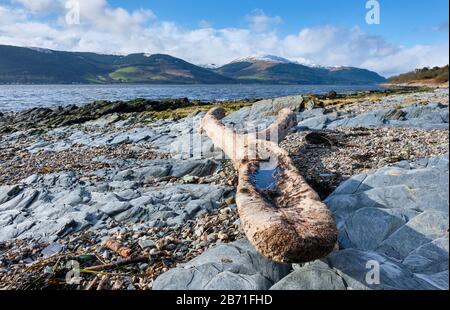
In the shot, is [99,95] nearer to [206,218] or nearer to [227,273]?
[206,218]

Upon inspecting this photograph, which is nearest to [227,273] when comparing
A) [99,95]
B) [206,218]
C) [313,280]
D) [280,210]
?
[313,280]

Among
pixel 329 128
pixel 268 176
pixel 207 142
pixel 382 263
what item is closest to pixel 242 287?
pixel 382 263

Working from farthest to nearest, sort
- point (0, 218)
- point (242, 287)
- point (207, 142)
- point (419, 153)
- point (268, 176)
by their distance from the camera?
point (207, 142) < point (419, 153) < point (0, 218) < point (268, 176) < point (242, 287)

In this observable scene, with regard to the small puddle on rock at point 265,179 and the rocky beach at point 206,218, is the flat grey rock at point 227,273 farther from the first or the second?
the small puddle on rock at point 265,179

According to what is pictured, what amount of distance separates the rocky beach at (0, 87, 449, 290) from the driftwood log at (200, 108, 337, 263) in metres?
0.28

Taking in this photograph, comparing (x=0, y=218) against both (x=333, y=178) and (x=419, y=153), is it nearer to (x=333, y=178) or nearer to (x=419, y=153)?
(x=333, y=178)

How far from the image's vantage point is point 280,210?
5148 millimetres

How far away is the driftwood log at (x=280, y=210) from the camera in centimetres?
426

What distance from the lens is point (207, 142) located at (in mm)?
14531

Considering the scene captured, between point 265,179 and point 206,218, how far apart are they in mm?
1462

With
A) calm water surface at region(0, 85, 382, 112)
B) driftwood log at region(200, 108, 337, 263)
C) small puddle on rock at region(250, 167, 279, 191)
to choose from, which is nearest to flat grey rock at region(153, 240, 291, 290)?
driftwood log at region(200, 108, 337, 263)

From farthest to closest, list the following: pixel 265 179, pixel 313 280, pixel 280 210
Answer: pixel 265 179
pixel 280 210
pixel 313 280
